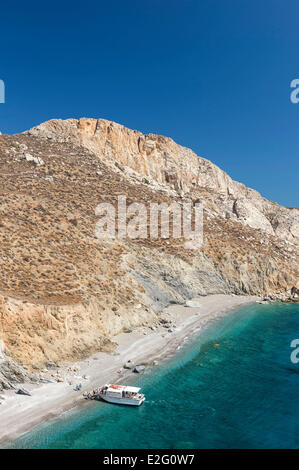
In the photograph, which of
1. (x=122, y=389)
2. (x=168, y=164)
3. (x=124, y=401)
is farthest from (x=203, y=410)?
(x=168, y=164)

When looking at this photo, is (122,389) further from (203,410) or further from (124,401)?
(203,410)

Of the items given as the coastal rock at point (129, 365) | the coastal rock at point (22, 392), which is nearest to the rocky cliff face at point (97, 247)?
the coastal rock at point (22, 392)

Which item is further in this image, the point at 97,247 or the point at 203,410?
the point at 97,247

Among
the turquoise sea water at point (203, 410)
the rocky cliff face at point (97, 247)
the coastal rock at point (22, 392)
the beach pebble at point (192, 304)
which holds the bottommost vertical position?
the turquoise sea water at point (203, 410)

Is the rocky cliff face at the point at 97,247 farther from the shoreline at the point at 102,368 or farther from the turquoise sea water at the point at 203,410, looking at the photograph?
the turquoise sea water at the point at 203,410

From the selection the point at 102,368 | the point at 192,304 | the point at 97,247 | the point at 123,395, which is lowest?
the point at 123,395

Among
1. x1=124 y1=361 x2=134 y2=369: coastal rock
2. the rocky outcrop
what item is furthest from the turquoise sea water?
the rocky outcrop
